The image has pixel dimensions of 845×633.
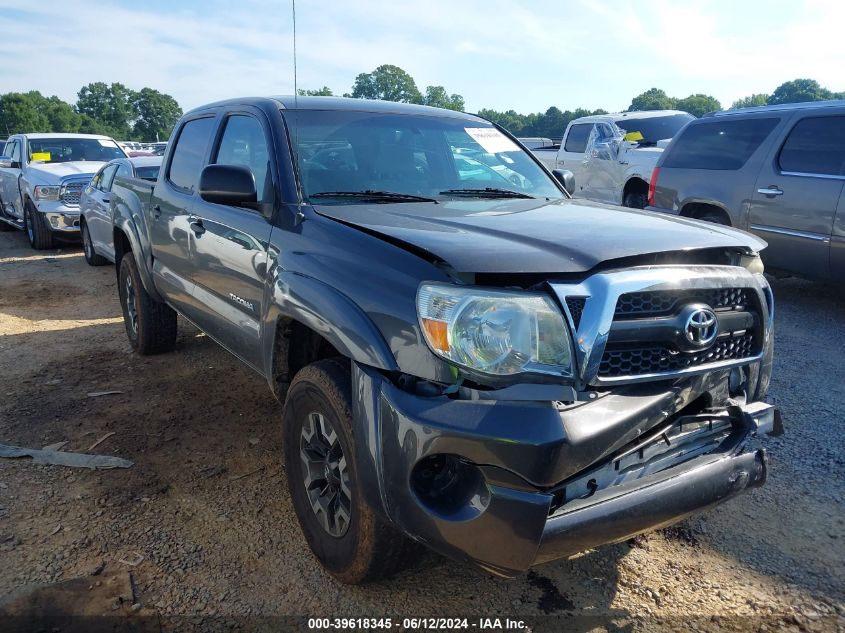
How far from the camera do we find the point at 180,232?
395cm

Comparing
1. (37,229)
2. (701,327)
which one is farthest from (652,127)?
(37,229)

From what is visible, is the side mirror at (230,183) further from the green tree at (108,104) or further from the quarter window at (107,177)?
the green tree at (108,104)

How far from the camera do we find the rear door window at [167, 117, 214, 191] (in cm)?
397

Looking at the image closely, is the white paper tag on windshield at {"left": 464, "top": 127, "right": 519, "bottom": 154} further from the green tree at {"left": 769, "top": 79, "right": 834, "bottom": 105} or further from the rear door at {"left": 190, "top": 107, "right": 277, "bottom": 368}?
the green tree at {"left": 769, "top": 79, "right": 834, "bottom": 105}

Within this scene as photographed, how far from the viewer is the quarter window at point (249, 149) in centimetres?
307

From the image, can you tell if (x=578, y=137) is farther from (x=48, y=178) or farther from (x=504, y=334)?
(x=504, y=334)

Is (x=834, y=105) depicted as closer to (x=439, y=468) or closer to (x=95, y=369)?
(x=439, y=468)

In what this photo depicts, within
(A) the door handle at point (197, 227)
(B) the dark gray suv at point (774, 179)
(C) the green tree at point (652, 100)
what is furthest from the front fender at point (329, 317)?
(C) the green tree at point (652, 100)

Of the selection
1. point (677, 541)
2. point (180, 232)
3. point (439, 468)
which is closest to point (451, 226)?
point (439, 468)

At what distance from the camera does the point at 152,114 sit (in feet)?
323

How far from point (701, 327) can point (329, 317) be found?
4.07ft

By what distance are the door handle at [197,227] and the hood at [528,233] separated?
1145mm

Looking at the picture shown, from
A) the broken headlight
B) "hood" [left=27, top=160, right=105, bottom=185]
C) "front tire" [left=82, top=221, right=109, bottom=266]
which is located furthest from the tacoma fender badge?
"hood" [left=27, top=160, right=105, bottom=185]

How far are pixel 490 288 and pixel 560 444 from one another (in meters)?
0.50
